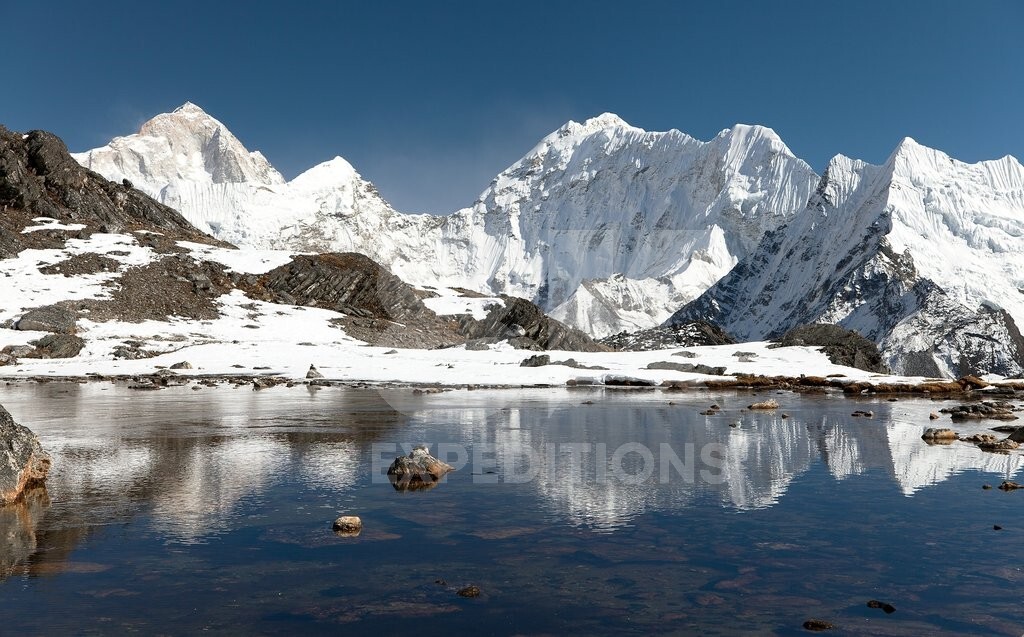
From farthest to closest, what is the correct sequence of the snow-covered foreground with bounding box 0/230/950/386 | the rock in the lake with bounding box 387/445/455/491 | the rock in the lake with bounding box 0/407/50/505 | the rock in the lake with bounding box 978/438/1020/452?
the snow-covered foreground with bounding box 0/230/950/386, the rock in the lake with bounding box 978/438/1020/452, the rock in the lake with bounding box 387/445/455/491, the rock in the lake with bounding box 0/407/50/505

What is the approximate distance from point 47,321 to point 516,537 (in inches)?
2525

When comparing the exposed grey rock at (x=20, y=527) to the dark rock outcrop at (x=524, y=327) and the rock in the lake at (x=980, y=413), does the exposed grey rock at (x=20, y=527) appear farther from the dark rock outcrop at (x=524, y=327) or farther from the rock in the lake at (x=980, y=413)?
the dark rock outcrop at (x=524, y=327)

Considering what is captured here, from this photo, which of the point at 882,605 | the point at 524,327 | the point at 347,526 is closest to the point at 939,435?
the point at 882,605

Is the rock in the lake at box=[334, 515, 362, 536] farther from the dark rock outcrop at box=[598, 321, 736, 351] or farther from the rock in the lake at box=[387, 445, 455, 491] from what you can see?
the dark rock outcrop at box=[598, 321, 736, 351]

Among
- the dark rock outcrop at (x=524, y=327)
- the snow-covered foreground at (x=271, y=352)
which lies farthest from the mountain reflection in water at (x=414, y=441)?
the dark rock outcrop at (x=524, y=327)

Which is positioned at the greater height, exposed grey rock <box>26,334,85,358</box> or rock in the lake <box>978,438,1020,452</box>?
exposed grey rock <box>26,334,85,358</box>

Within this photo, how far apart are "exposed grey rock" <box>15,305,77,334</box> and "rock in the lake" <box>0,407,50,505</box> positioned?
180 feet

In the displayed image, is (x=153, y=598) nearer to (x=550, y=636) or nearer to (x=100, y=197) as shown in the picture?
(x=550, y=636)

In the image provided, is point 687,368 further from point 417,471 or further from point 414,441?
point 417,471

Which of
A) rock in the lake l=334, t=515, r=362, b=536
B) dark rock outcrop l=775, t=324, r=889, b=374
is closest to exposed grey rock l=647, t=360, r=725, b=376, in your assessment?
dark rock outcrop l=775, t=324, r=889, b=374

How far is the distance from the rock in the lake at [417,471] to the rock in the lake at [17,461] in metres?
6.44

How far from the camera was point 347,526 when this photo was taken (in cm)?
1122

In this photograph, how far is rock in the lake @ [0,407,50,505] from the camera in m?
12.8

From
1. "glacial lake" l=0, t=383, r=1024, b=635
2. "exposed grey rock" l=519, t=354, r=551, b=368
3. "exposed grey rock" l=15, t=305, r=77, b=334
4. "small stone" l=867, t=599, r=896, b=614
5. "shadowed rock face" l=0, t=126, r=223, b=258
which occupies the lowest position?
"small stone" l=867, t=599, r=896, b=614
